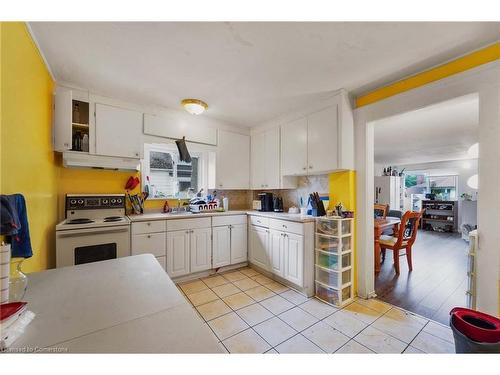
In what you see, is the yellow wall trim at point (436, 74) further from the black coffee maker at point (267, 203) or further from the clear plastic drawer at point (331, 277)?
the clear plastic drawer at point (331, 277)

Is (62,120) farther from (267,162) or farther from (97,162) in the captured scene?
(267,162)

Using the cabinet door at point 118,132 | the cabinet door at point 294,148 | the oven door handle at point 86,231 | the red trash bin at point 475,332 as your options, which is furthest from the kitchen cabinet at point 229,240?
the red trash bin at point 475,332

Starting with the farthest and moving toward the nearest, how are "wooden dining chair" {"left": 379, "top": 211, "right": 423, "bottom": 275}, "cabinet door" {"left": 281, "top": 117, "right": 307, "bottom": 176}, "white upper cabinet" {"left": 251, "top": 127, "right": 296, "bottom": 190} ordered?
1. "white upper cabinet" {"left": 251, "top": 127, "right": 296, "bottom": 190}
2. "wooden dining chair" {"left": 379, "top": 211, "right": 423, "bottom": 275}
3. "cabinet door" {"left": 281, "top": 117, "right": 307, "bottom": 176}

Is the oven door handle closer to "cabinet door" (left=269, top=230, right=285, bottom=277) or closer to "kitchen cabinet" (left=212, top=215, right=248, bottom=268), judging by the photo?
"kitchen cabinet" (left=212, top=215, right=248, bottom=268)

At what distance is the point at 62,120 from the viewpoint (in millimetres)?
1925

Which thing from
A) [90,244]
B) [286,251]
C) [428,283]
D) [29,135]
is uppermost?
[29,135]

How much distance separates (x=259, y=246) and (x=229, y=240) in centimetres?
44

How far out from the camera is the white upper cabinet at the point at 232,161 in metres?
3.21

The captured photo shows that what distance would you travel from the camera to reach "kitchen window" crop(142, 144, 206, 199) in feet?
9.84

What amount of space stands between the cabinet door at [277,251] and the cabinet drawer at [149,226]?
53.9 inches

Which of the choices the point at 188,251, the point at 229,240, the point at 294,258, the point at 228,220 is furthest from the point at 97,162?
the point at 294,258

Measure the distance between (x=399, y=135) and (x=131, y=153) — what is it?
443 cm

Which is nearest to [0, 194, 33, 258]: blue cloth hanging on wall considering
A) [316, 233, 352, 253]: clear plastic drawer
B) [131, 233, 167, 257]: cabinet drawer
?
[131, 233, 167, 257]: cabinet drawer

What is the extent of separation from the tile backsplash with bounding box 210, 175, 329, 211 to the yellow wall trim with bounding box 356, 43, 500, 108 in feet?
3.42
